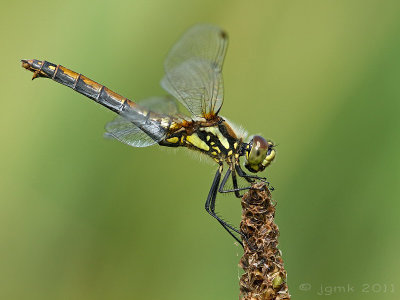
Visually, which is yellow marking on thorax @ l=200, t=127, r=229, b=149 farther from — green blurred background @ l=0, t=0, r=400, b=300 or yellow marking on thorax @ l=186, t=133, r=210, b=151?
green blurred background @ l=0, t=0, r=400, b=300

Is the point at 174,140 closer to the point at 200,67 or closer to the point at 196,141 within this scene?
the point at 196,141

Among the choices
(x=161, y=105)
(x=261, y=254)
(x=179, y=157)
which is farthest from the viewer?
(x=179, y=157)

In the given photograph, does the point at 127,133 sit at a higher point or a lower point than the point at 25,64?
lower

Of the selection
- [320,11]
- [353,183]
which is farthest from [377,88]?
[320,11]

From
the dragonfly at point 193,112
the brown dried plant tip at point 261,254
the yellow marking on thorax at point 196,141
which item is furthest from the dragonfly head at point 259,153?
the brown dried plant tip at point 261,254

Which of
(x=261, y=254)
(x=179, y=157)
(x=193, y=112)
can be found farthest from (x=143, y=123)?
(x=261, y=254)

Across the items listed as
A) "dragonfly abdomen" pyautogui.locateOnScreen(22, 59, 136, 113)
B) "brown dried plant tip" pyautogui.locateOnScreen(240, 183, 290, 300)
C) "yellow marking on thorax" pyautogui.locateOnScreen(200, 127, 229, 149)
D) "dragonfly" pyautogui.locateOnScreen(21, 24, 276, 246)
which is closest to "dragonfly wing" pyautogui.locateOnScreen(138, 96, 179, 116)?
"dragonfly" pyautogui.locateOnScreen(21, 24, 276, 246)

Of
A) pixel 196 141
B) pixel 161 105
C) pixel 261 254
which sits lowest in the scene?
pixel 261 254
